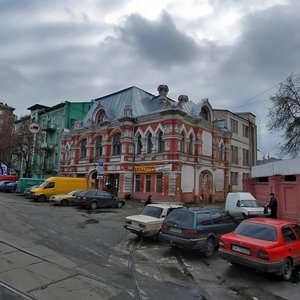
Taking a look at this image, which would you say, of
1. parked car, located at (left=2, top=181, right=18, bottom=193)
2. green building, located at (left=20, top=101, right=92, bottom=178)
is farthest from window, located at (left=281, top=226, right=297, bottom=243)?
green building, located at (left=20, top=101, right=92, bottom=178)

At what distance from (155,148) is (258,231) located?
22535 millimetres

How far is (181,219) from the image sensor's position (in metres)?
10.9

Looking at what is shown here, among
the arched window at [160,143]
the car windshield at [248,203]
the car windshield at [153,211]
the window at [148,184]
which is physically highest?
the arched window at [160,143]

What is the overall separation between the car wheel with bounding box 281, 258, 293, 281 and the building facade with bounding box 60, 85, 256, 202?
65.9 feet

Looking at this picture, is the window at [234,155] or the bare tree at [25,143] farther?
the bare tree at [25,143]

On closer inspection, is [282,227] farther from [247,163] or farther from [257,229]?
[247,163]

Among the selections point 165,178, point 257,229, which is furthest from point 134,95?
point 257,229

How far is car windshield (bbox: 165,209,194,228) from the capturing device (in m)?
10.6

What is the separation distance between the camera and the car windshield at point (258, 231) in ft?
27.8

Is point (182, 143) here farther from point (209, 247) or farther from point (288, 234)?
point (288, 234)

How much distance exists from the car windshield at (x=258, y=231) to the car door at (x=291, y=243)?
1.20 ft

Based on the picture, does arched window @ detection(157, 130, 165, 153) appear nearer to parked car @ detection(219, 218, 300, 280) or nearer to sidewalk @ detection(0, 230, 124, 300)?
parked car @ detection(219, 218, 300, 280)

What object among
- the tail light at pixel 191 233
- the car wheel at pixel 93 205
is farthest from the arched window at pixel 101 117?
the tail light at pixel 191 233

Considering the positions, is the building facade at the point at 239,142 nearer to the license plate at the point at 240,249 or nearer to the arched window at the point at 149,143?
the arched window at the point at 149,143
